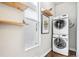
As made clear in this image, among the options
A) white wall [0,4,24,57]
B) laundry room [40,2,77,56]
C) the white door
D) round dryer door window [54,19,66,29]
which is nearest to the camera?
white wall [0,4,24,57]

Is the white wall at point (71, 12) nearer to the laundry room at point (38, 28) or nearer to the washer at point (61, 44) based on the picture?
the laundry room at point (38, 28)

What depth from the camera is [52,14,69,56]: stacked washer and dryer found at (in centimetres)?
258

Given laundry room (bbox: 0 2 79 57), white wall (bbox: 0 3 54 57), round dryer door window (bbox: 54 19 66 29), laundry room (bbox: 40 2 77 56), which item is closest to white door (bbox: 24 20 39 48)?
laundry room (bbox: 0 2 79 57)

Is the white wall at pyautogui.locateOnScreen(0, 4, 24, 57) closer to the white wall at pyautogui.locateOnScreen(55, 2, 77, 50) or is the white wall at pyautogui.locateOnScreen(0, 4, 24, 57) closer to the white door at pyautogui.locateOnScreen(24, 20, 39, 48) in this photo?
the white door at pyautogui.locateOnScreen(24, 20, 39, 48)

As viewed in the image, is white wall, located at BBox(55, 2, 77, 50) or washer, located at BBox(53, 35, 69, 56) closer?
white wall, located at BBox(55, 2, 77, 50)

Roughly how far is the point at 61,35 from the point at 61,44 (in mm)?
257

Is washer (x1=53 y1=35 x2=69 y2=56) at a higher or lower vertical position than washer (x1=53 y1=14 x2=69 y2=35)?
lower

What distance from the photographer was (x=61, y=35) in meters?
2.68

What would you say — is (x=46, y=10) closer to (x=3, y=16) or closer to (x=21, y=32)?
(x=21, y=32)

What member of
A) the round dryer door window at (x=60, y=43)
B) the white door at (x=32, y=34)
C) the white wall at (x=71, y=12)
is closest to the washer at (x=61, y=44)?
the round dryer door window at (x=60, y=43)

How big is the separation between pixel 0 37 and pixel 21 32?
0.41 m

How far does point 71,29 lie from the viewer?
8.97 ft

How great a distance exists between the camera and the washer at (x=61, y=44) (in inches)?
102

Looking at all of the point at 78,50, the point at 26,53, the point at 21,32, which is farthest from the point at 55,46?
the point at 21,32
